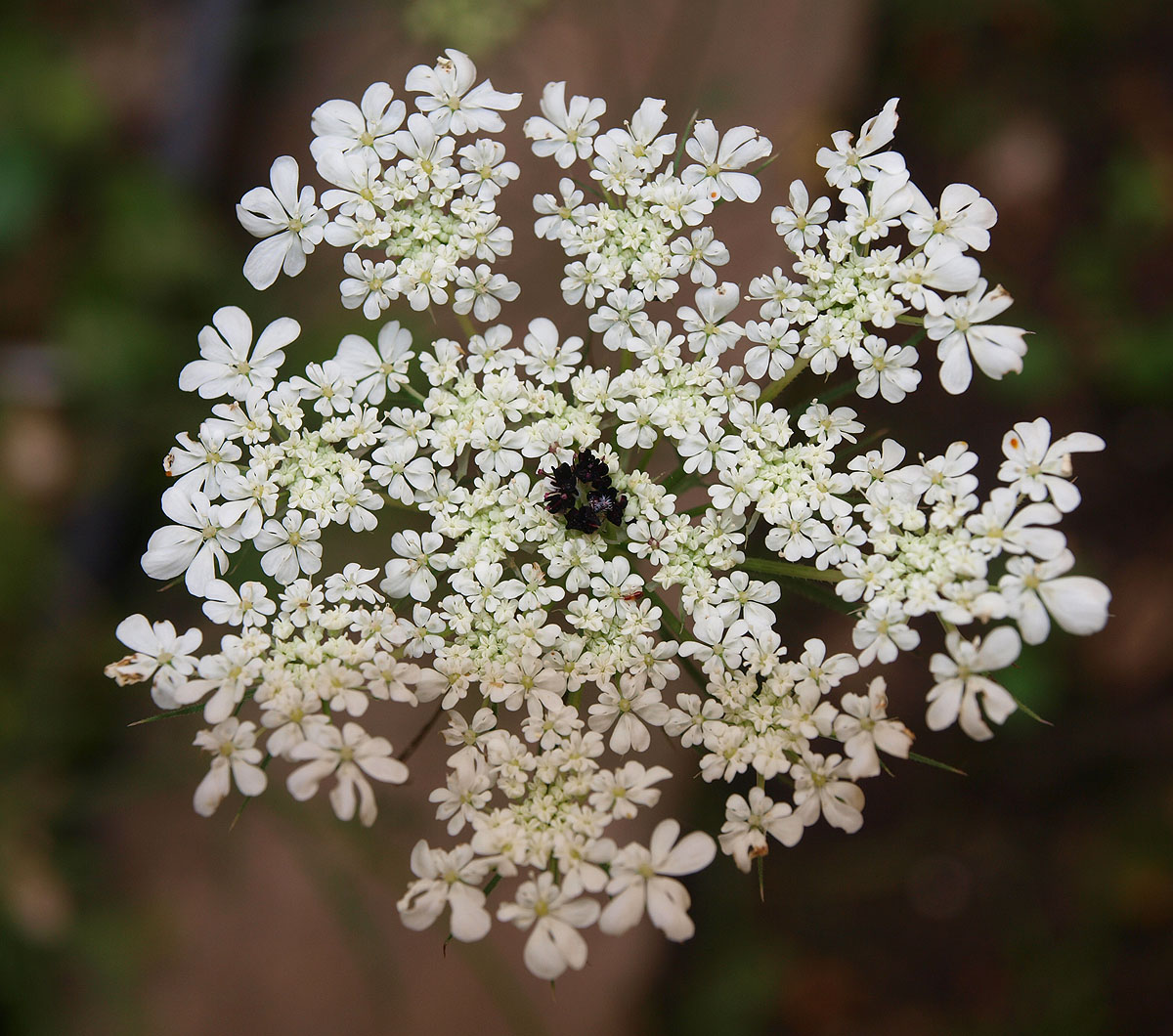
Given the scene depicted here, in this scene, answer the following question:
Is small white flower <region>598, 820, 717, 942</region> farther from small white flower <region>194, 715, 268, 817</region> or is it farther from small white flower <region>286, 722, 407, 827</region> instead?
small white flower <region>194, 715, 268, 817</region>

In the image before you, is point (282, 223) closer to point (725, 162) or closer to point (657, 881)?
point (725, 162)

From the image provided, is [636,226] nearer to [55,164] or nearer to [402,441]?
[402,441]

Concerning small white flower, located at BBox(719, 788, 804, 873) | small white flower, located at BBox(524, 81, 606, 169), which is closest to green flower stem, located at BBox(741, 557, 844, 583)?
small white flower, located at BBox(719, 788, 804, 873)

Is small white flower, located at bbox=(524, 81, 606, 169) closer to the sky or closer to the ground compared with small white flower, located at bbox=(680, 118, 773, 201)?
closer to the sky

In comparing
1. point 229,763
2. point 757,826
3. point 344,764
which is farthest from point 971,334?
point 229,763

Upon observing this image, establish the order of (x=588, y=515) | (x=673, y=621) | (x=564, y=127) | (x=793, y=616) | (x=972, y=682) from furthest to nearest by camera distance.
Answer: (x=793, y=616)
(x=564, y=127)
(x=673, y=621)
(x=588, y=515)
(x=972, y=682)

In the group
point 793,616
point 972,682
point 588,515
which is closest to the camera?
point 972,682
